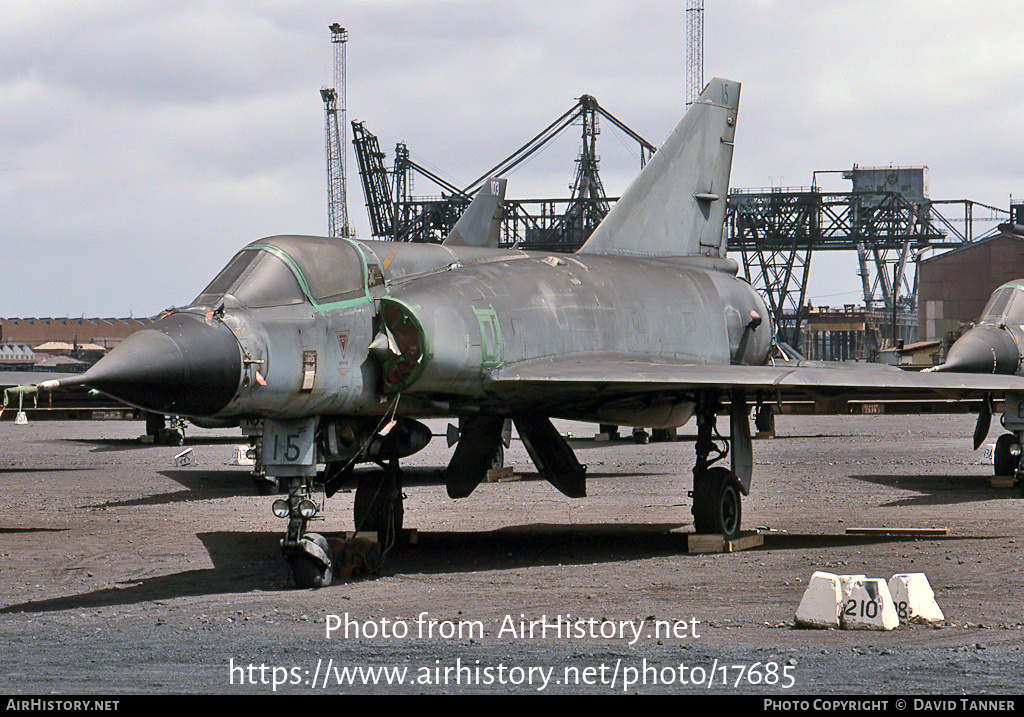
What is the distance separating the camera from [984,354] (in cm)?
1983

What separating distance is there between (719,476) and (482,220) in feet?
25.8

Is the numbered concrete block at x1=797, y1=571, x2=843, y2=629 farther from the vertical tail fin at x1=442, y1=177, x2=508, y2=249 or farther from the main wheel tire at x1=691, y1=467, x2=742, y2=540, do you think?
the vertical tail fin at x1=442, y1=177, x2=508, y2=249

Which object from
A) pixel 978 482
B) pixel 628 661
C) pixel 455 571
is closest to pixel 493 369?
pixel 455 571

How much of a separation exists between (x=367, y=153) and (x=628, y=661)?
346ft

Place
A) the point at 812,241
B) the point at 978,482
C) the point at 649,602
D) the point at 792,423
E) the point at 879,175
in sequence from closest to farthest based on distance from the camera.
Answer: the point at 649,602 < the point at 978,482 < the point at 792,423 < the point at 812,241 < the point at 879,175

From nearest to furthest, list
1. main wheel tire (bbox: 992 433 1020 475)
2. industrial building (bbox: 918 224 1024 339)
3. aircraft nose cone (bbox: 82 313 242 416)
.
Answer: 1. aircraft nose cone (bbox: 82 313 242 416)
2. main wheel tire (bbox: 992 433 1020 475)
3. industrial building (bbox: 918 224 1024 339)

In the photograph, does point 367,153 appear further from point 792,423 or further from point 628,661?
point 628,661

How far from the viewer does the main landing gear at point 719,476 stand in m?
13.7

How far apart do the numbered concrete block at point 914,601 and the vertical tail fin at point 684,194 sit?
8.26 metres

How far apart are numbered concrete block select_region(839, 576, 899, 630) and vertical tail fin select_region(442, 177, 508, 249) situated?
37.2 feet

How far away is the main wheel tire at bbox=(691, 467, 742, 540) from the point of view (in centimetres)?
1369

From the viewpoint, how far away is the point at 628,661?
7621 mm

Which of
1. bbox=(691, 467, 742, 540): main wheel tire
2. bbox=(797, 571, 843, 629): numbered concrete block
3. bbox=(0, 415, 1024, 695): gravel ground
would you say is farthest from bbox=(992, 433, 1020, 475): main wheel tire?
bbox=(797, 571, 843, 629): numbered concrete block

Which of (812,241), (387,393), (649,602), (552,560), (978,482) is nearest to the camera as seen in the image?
(649,602)
